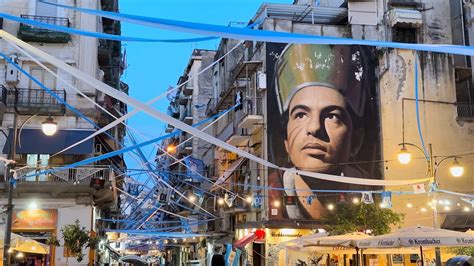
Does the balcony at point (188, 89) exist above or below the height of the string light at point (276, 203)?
above

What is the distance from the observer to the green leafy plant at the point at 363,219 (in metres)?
21.6

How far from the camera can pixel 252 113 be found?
28125mm

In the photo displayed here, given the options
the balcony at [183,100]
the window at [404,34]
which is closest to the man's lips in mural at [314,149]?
the window at [404,34]

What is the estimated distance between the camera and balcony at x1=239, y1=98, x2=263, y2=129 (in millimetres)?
27266

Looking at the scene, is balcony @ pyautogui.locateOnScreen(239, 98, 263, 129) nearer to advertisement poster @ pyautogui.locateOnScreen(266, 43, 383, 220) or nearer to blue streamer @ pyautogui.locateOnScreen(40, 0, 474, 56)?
advertisement poster @ pyautogui.locateOnScreen(266, 43, 383, 220)

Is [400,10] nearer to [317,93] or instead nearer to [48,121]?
[317,93]

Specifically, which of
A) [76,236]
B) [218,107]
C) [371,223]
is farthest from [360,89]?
[76,236]

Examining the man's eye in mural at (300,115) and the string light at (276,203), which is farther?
the man's eye in mural at (300,115)

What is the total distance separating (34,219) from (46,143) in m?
3.56

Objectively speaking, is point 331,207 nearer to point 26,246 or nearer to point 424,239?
point 424,239

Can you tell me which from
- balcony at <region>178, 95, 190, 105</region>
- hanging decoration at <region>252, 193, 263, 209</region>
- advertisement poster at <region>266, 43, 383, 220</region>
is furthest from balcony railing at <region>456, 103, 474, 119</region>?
balcony at <region>178, 95, 190, 105</region>

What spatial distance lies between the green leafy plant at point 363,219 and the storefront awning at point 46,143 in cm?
1204

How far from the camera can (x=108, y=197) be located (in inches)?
1288

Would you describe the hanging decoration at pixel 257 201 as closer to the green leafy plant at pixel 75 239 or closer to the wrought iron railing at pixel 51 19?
the green leafy plant at pixel 75 239
